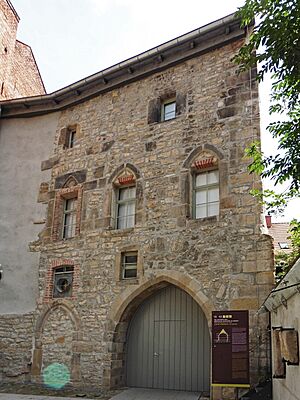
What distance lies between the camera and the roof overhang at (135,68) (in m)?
8.64

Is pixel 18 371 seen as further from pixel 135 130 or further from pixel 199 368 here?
pixel 135 130

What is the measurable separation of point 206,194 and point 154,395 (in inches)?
148

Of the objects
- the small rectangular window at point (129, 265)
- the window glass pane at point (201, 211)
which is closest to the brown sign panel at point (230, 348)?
the window glass pane at point (201, 211)

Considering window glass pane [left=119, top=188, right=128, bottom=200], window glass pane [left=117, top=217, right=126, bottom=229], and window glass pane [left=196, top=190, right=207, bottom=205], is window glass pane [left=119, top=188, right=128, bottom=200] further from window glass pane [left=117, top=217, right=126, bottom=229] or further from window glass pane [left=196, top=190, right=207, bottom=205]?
window glass pane [left=196, top=190, right=207, bottom=205]

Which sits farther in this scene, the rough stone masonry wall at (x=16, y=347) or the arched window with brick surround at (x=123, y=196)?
the rough stone masonry wall at (x=16, y=347)

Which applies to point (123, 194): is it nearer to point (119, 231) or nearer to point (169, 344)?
point (119, 231)

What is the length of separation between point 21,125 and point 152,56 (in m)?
4.25

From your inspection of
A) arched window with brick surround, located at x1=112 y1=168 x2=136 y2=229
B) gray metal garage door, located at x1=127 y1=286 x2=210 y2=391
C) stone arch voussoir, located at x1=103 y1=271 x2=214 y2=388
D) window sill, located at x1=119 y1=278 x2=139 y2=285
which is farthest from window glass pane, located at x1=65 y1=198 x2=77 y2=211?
gray metal garage door, located at x1=127 y1=286 x2=210 y2=391

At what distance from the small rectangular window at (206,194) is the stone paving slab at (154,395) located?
10.4 ft

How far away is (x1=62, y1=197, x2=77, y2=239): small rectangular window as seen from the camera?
970cm

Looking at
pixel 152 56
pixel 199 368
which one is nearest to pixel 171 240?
pixel 199 368

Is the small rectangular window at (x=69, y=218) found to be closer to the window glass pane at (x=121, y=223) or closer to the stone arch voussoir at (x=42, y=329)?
the window glass pane at (x=121, y=223)

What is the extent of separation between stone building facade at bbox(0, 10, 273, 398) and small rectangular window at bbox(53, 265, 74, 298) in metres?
0.04

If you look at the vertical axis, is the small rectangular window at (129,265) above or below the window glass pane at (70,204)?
below
